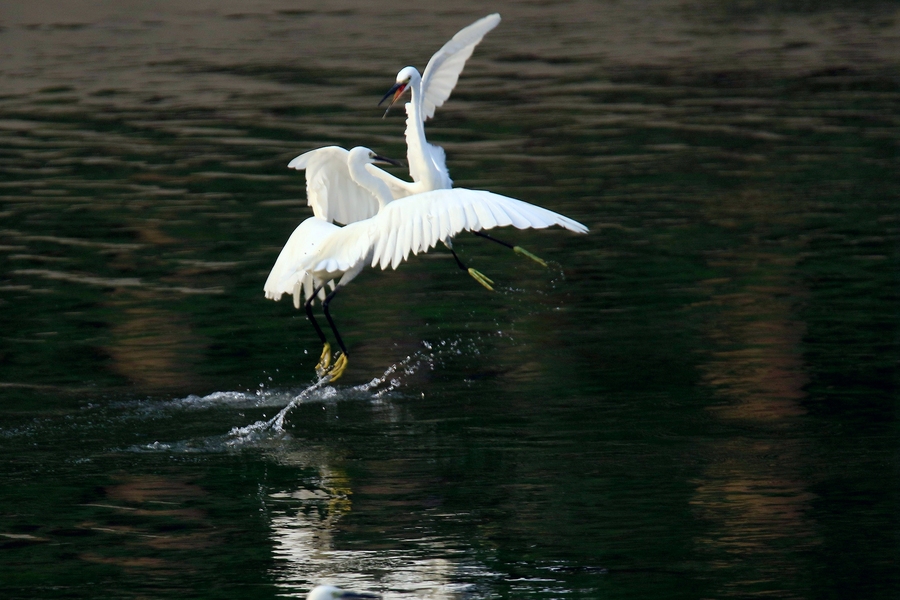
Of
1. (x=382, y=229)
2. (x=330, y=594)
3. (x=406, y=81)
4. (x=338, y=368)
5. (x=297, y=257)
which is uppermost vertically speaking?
(x=406, y=81)

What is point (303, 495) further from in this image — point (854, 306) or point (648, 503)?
point (854, 306)

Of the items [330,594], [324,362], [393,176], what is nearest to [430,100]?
[393,176]

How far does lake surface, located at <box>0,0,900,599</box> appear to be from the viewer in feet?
21.0

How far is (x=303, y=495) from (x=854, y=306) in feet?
15.7

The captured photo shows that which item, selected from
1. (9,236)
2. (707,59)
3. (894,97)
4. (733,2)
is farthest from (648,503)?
(733,2)

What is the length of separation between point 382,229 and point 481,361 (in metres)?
1.84

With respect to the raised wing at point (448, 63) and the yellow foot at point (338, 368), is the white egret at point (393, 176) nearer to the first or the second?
the raised wing at point (448, 63)

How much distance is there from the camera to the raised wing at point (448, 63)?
33.1 ft

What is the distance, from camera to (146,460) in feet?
25.5

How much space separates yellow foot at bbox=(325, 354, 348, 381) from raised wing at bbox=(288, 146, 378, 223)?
34.9 inches

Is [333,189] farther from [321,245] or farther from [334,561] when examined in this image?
[334,561]

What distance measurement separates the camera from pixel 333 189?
9508 millimetres

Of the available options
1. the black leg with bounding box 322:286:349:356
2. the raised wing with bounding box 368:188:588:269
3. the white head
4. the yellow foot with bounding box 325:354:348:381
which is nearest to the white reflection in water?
the raised wing with bounding box 368:188:588:269

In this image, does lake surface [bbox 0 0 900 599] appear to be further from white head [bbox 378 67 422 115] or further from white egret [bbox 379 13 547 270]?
white head [bbox 378 67 422 115]
